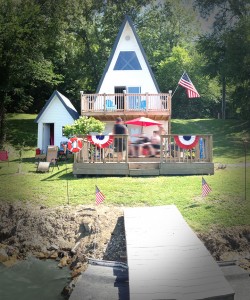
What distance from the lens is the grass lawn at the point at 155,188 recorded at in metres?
4.05

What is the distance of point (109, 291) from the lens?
8.52 feet

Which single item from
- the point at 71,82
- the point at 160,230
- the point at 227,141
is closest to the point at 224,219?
the point at 160,230

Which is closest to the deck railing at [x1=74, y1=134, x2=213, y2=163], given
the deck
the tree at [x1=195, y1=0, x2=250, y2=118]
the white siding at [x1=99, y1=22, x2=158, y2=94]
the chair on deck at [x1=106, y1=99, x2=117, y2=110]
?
the deck

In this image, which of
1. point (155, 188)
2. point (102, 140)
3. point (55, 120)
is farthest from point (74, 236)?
point (55, 120)

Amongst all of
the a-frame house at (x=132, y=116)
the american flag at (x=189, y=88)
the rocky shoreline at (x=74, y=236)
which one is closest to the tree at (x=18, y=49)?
the rocky shoreline at (x=74, y=236)

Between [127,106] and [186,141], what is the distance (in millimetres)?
2835

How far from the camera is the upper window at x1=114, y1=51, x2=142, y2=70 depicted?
30.4 feet

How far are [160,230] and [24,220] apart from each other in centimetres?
185

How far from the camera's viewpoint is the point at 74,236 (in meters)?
3.94

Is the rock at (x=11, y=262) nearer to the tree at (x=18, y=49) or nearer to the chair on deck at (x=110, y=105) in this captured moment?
the tree at (x=18, y=49)

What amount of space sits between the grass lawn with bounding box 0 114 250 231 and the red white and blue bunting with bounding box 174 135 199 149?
1.39 feet

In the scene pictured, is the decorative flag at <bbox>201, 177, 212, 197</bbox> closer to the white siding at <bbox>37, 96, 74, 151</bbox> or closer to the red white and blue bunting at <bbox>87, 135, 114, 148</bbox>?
the red white and blue bunting at <bbox>87, 135, 114, 148</bbox>

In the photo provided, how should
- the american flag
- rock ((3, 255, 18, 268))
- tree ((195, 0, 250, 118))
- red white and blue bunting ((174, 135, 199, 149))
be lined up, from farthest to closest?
the american flag
red white and blue bunting ((174, 135, 199, 149))
rock ((3, 255, 18, 268))
tree ((195, 0, 250, 118))

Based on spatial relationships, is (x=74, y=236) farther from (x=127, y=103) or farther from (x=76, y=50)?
(x=76, y=50)
